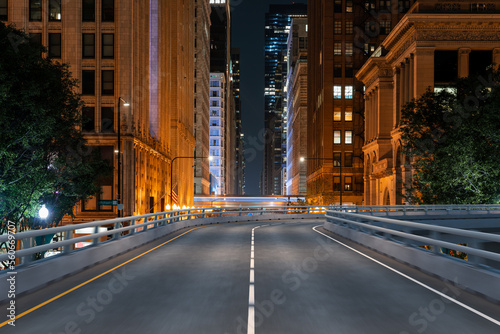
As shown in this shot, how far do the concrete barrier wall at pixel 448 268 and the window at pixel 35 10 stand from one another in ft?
164

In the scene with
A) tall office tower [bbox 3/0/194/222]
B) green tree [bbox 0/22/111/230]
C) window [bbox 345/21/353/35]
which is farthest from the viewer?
window [bbox 345/21/353/35]

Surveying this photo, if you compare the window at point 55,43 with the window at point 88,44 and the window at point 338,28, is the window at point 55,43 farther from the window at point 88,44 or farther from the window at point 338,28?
the window at point 338,28

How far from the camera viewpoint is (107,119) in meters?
56.6

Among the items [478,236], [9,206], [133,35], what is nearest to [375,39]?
[133,35]

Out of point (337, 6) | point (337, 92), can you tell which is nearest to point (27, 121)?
point (337, 92)

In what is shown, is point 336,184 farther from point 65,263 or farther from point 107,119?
point 65,263

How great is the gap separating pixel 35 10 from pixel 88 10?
18.3 feet

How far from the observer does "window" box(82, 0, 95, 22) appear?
2251 inches

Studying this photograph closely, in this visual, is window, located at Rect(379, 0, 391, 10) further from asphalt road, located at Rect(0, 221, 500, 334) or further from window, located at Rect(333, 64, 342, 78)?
asphalt road, located at Rect(0, 221, 500, 334)

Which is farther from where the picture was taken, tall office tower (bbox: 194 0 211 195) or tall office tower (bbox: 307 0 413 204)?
tall office tower (bbox: 194 0 211 195)

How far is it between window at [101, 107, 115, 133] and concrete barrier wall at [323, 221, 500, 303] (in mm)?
42442

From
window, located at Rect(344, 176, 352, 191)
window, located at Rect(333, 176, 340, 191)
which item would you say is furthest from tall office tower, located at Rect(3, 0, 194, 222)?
window, located at Rect(344, 176, 352, 191)

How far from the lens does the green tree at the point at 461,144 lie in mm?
40531

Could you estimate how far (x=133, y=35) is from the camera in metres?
58.3
